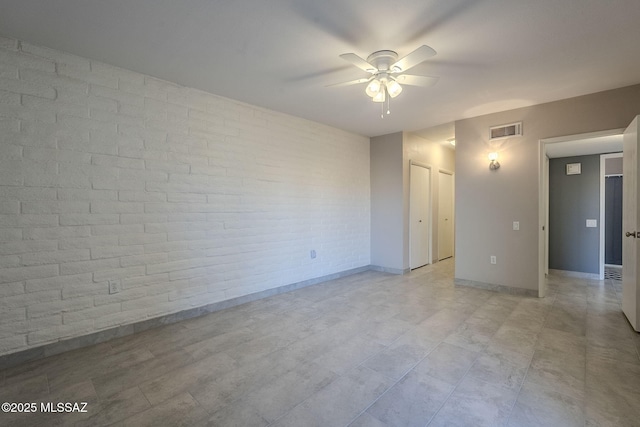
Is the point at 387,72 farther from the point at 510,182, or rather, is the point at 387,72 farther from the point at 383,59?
the point at 510,182

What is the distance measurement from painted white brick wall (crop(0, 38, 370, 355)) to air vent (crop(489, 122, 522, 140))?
2903 millimetres

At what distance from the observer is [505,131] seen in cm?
417

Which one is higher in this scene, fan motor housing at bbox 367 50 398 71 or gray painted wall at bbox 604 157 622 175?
fan motor housing at bbox 367 50 398 71

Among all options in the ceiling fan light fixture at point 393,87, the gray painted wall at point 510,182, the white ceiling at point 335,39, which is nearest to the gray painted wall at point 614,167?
the gray painted wall at point 510,182

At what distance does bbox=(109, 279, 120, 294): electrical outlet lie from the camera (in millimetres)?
2748

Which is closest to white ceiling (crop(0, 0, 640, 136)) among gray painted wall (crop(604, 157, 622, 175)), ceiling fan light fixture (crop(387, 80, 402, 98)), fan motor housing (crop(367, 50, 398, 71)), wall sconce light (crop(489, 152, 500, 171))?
fan motor housing (crop(367, 50, 398, 71))

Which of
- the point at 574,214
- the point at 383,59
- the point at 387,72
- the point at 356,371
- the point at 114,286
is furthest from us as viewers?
the point at 574,214

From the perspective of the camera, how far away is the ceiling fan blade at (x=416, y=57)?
215 cm

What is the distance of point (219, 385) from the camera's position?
79.4 inches

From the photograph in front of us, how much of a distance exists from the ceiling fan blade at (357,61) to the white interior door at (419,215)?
331 centimetres

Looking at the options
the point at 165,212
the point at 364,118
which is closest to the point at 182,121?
the point at 165,212

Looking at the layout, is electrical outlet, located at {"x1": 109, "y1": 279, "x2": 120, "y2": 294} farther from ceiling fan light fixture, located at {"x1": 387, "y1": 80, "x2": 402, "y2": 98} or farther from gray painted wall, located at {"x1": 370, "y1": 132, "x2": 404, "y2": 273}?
gray painted wall, located at {"x1": 370, "y1": 132, "x2": 404, "y2": 273}

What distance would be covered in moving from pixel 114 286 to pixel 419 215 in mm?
5153

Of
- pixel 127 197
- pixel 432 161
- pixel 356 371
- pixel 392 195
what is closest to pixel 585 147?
pixel 432 161
